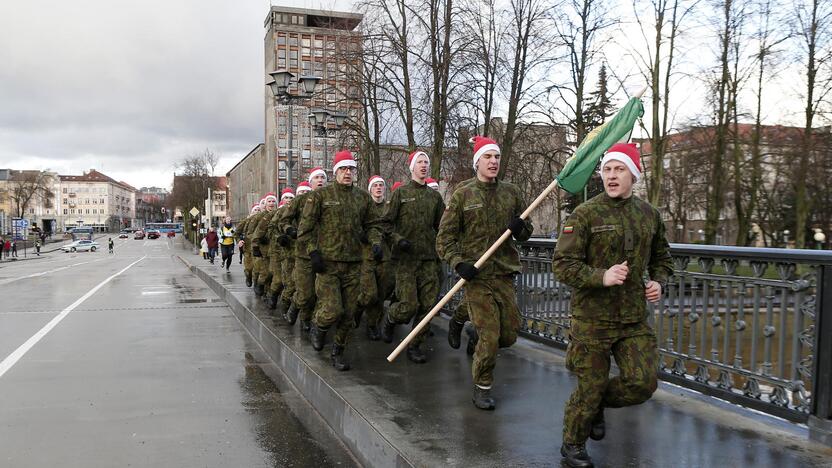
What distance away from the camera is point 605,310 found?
12.2 feet

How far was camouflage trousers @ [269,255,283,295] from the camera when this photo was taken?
10.8m

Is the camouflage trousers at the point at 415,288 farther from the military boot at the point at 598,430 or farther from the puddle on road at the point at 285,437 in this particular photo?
the military boot at the point at 598,430

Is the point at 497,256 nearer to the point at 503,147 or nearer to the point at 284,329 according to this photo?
the point at 284,329

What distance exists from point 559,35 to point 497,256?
20594 millimetres

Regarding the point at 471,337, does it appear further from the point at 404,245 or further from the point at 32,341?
the point at 32,341

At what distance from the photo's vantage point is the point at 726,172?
28969 mm

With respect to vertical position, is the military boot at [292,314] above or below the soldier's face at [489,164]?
below

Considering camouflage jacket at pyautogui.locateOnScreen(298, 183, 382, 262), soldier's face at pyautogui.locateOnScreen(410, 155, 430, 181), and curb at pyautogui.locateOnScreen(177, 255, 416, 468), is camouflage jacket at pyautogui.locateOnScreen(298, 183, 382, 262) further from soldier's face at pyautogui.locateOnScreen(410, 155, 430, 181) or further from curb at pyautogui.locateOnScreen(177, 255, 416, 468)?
curb at pyautogui.locateOnScreen(177, 255, 416, 468)

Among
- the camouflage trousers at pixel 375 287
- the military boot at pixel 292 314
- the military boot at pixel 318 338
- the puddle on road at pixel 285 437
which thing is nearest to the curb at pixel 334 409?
the puddle on road at pixel 285 437

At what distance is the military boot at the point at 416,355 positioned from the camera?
21.5 feet

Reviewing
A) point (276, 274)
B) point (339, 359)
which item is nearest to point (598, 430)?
point (339, 359)

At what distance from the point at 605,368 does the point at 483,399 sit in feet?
4.62

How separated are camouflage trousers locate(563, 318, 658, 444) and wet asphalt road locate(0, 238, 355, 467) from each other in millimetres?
1698

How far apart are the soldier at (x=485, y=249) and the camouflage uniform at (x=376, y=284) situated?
2026 mm
